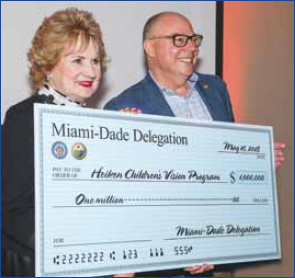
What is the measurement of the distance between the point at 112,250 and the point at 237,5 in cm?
188

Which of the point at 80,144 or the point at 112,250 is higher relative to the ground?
the point at 80,144

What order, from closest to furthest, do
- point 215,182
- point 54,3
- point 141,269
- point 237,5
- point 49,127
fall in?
point 49,127 → point 141,269 → point 215,182 → point 54,3 → point 237,5

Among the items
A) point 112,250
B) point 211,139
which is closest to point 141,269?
point 112,250

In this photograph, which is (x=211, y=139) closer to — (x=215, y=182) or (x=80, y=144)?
(x=215, y=182)

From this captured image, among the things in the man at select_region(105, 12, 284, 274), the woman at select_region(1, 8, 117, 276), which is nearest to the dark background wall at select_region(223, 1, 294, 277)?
the man at select_region(105, 12, 284, 274)

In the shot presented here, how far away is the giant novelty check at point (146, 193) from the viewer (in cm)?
166

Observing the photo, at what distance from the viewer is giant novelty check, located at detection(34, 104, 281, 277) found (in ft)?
5.45

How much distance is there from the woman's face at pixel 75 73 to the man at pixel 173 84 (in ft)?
0.95

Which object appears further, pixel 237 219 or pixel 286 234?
pixel 286 234

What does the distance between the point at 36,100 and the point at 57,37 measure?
21cm

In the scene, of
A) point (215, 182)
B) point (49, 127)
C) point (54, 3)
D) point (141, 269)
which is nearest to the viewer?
point (49, 127)

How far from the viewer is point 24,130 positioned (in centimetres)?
172

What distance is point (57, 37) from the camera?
1.82 metres

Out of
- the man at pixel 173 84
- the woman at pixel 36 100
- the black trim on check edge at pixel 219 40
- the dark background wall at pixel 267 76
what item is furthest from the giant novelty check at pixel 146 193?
the black trim on check edge at pixel 219 40
